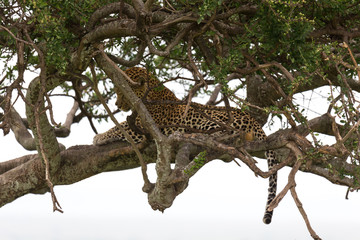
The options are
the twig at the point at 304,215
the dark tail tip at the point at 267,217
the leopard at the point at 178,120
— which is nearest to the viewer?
the twig at the point at 304,215

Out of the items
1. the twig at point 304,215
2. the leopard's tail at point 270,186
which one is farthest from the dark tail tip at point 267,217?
the twig at point 304,215

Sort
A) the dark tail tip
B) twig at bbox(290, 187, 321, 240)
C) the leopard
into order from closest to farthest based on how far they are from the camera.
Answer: twig at bbox(290, 187, 321, 240) < the dark tail tip < the leopard

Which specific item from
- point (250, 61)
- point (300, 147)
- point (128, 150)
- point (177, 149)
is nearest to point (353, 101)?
point (300, 147)

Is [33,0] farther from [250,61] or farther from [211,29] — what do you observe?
[250,61]

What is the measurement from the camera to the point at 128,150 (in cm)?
953

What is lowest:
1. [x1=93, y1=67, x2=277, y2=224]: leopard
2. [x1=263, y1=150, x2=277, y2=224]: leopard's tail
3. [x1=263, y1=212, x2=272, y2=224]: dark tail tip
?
[x1=263, y1=212, x2=272, y2=224]: dark tail tip

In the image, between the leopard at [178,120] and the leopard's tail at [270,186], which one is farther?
the leopard at [178,120]

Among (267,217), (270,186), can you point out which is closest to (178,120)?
(270,186)

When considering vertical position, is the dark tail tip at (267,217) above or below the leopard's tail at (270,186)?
below

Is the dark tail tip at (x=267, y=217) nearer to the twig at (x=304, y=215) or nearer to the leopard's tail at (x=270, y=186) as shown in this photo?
the leopard's tail at (x=270, y=186)

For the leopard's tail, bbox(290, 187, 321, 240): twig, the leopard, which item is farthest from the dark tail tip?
bbox(290, 187, 321, 240): twig

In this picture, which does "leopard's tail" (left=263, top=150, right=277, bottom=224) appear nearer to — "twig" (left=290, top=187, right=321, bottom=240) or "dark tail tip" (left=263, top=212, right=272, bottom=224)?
"dark tail tip" (left=263, top=212, right=272, bottom=224)

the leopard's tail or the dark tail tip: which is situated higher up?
the leopard's tail

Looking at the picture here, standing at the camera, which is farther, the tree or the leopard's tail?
the leopard's tail
